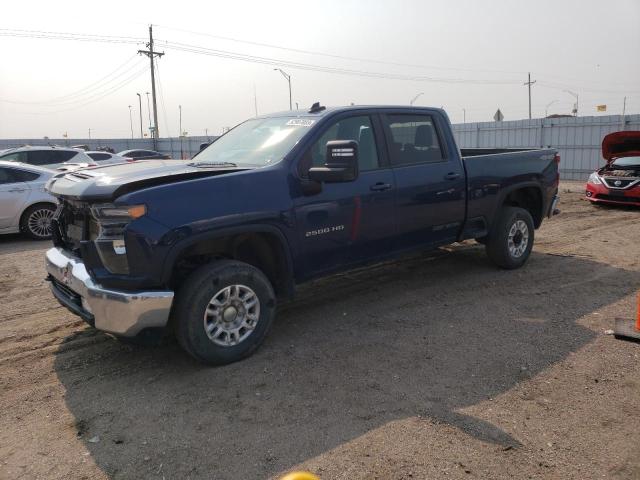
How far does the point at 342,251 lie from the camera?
4828 mm

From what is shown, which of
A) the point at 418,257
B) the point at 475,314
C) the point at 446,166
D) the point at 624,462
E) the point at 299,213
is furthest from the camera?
the point at 418,257

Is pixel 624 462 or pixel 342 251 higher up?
pixel 342 251

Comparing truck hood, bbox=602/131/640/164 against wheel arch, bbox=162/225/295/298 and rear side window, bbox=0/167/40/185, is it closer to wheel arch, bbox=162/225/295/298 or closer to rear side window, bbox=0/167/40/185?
wheel arch, bbox=162/225/295/298

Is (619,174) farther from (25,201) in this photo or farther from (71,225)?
(25,201)

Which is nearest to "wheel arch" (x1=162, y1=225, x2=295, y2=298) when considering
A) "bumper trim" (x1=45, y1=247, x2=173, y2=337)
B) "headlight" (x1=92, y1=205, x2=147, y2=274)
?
"bumper trim" (x1=45, y1=247, x2=173, y2=337)

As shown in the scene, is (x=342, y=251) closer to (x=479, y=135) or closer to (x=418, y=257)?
(x=418, y=257)

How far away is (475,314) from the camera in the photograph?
523 cm

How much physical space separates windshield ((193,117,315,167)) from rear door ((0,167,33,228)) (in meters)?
5.72

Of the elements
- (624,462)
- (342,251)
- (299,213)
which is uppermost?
(299,213)

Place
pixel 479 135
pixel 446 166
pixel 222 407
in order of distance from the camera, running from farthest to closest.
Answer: pixel 479 135 → pixel 446 166 → pixel 222 407

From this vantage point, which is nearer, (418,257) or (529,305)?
(529,305)

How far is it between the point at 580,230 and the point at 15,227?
10323mm

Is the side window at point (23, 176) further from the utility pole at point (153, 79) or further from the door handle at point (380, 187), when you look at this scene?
the utility pole at point (153, 79)

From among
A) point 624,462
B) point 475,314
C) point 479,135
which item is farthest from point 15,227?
point 479,135
